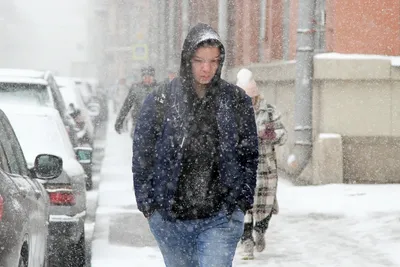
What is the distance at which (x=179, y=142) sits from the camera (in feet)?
16.7

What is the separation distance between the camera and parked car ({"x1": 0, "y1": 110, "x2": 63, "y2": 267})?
4.68 m

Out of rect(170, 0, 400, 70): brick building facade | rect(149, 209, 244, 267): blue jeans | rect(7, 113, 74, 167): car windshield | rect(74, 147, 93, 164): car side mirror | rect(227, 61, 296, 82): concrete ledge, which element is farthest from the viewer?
rect(227, 61, 296, 82): concrete ledge

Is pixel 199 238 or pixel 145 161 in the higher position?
pixel 145 161

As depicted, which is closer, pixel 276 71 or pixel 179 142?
pixel 179 142

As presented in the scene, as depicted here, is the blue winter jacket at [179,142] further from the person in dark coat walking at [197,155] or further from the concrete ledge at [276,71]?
the concrete ledge at [276,71]

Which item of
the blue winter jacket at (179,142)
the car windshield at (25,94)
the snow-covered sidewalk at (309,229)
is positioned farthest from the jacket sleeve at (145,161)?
the car windshield at (25,94)

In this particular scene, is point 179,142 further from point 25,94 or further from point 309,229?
point 25,94

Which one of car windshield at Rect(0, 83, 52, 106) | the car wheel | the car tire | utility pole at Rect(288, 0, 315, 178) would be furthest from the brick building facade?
the car wheel

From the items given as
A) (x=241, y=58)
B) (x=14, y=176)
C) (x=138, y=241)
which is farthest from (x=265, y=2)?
(x=14, y=176)

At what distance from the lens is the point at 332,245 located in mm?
10367

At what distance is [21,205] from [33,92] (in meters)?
7.62

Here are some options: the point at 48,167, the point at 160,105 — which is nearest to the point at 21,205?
the point at 160,105

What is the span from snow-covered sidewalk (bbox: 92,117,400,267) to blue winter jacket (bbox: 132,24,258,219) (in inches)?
159

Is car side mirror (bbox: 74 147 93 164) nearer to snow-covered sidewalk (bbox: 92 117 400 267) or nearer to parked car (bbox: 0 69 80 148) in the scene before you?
snow-covered sidewalk (bbox: 92 117 400 267)
